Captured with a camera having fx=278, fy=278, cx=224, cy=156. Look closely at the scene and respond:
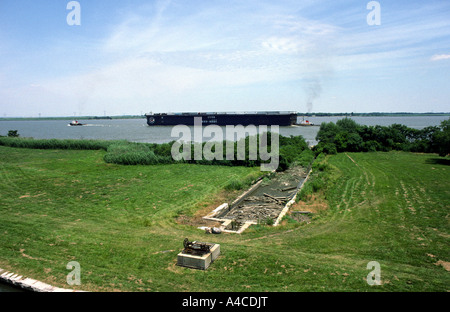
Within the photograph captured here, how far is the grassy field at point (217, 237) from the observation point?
23.9 ft

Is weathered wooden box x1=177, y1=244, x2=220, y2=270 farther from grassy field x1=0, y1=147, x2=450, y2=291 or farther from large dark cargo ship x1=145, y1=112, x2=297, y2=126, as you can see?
large dark cargo ship x1=145, y1=112, x2=297, y2=126

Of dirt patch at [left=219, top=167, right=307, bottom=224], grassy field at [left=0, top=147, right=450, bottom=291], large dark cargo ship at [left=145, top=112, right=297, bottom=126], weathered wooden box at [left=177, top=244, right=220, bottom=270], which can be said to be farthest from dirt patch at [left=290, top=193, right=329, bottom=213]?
large dark cargo ship at [left=145, top=112, right=297, bottom=126]

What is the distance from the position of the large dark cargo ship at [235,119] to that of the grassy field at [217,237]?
261 feet

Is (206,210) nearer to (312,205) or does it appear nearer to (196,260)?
(312,205)

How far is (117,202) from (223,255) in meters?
8.92

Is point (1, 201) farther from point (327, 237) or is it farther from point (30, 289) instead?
point (327, 237)

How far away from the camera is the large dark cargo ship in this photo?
9906 cm

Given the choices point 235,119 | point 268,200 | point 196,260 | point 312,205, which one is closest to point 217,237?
point 196,260

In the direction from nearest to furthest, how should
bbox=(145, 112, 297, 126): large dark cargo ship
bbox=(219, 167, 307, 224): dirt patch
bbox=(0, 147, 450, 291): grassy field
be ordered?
bbox=(0, 147, 450, 291): grassy field, bbox=(219, 167, 307, 224): dirt patch, bbox=(145, 112, 297, 126): large dark cargo ship

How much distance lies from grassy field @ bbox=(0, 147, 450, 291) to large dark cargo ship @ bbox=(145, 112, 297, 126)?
7955cm

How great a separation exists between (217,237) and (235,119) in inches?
3635

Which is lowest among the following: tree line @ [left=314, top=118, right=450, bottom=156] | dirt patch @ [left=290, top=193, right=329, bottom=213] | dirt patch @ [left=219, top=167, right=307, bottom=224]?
dirt patch @ [left=219, top=167, right=307, bottom=224]

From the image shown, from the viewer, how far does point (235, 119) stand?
333 ft
